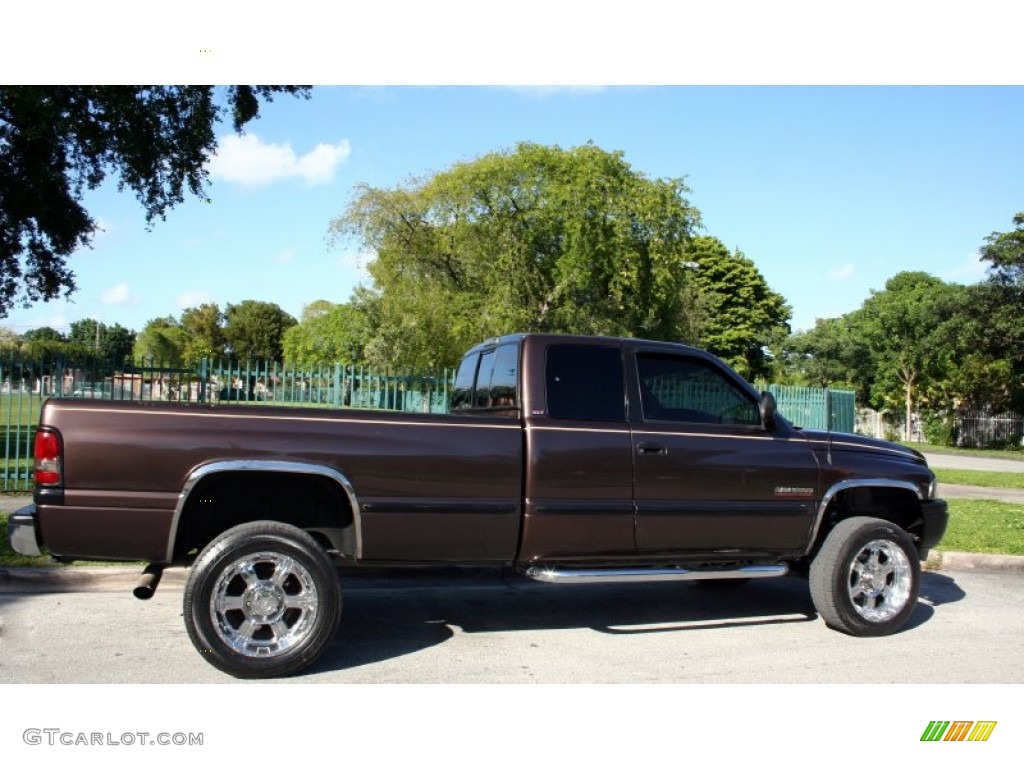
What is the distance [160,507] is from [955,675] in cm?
478

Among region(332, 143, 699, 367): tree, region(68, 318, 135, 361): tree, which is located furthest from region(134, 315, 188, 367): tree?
region(332, 143, 699, 367): tree

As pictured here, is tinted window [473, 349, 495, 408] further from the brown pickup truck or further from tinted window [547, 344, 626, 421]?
tinted window [547, 344, 626, 421]

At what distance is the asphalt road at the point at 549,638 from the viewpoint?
5129 millimetres

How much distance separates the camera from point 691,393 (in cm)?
620

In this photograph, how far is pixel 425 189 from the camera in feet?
82.0

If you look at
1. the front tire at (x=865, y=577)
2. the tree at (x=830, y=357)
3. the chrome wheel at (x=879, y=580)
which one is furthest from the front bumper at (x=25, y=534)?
the tree at (x=830, y=357)

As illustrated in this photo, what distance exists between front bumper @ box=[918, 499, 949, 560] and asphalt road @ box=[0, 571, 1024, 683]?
0.62m

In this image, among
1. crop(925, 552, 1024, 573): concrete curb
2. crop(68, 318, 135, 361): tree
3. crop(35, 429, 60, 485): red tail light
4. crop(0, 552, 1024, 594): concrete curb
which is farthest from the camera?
crop(68, 318, 135, 361): tree

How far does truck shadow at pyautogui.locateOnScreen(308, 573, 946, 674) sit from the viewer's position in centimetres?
589

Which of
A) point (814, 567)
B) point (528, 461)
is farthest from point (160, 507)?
point (814, 567)

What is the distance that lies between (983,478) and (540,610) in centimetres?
1801

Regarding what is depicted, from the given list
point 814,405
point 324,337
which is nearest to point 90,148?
point 814,405

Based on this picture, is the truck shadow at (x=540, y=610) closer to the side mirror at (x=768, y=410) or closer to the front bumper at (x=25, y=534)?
the side mirror at (x=768, y=410)

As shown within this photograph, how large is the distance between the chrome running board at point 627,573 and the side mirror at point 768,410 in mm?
1010
